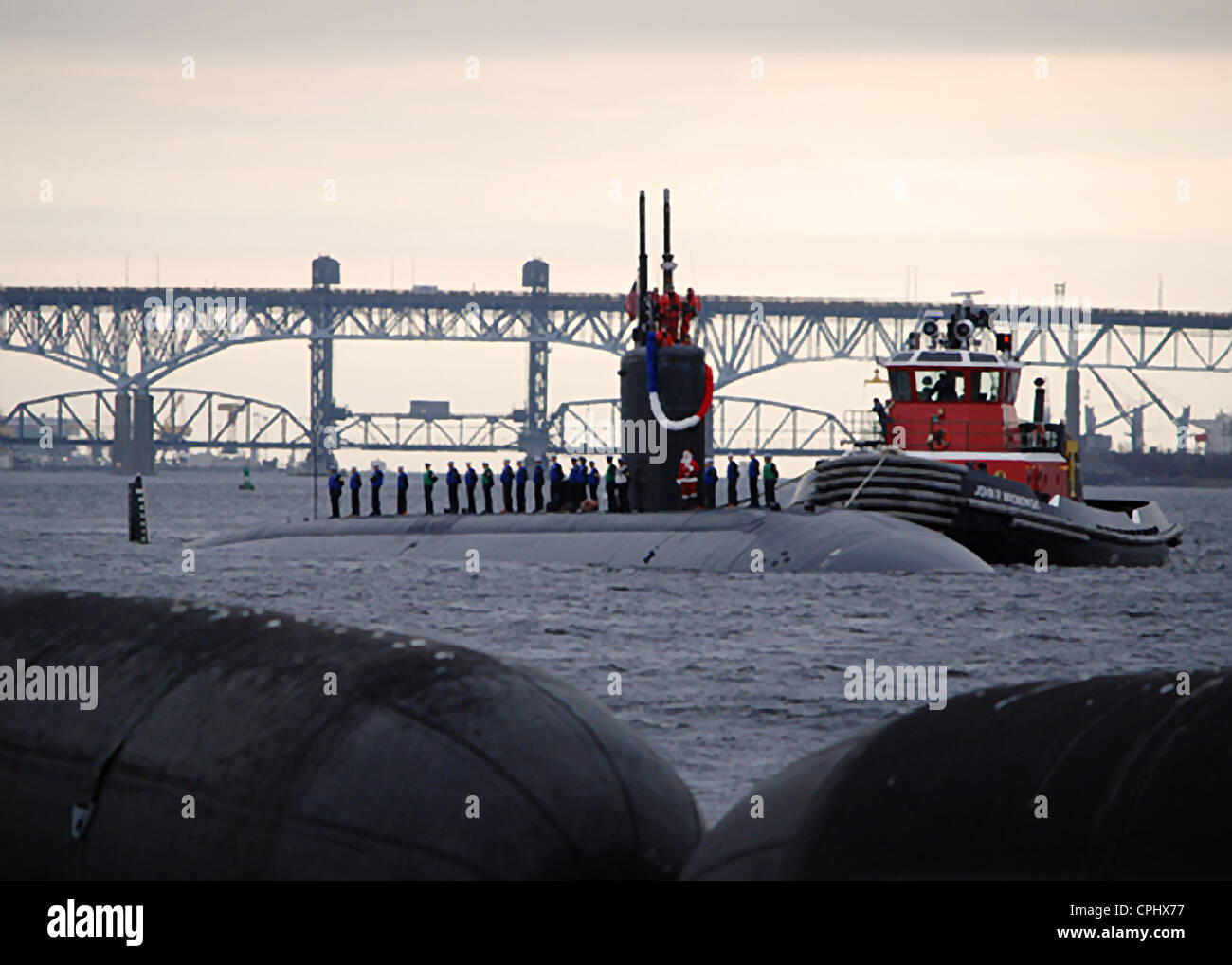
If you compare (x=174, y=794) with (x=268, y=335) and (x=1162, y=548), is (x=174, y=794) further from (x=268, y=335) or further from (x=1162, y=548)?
(x=268, y=335)

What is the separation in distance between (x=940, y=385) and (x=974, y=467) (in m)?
1.71

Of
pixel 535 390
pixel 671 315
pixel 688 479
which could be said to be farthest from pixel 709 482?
pixel 535 390

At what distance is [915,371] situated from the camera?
32.8 metres

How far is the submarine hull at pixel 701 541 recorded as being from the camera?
2720 cm

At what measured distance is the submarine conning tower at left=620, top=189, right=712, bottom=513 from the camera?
2817 centimetres

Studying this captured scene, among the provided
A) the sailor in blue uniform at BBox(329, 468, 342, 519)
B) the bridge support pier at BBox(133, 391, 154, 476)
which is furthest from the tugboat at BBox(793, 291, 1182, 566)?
the bridge support pier at BBox(133, 391, 154, 476)

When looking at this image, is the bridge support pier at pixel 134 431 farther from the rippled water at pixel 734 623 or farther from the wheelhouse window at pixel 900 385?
the wheelhouse window at pixel 900 385

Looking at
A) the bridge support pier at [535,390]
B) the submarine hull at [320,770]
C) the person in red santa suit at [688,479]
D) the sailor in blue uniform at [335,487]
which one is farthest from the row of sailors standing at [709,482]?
the bridge support pier at [535,390]

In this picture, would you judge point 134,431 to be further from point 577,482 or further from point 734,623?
point 734,623

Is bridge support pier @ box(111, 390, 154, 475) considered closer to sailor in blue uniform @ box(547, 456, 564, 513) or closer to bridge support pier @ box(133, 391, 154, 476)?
bridge support pier @ box(133, 391, 154, 476)

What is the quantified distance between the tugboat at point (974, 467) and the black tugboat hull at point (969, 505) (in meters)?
0.02

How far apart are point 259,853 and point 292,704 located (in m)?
0.51

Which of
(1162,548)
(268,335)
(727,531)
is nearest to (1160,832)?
(727,531)

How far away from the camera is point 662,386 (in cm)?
2820
